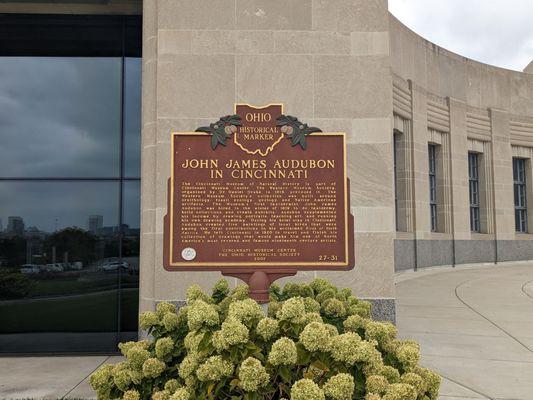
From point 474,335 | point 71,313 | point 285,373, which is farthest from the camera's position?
point 71,313

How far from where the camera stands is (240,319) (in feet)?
12.1

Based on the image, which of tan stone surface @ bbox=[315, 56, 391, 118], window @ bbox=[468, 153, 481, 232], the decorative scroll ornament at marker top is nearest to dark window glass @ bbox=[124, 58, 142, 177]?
tan stone surface @ bbox=[315, 56, 391, 118]

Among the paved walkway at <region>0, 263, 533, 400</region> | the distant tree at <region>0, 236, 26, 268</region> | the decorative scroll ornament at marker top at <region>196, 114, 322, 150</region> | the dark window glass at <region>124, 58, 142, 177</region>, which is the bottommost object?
the paved walkway at <region>0, 263, 533, 400</region>

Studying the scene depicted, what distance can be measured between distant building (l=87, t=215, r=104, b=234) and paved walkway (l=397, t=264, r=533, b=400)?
227 inches

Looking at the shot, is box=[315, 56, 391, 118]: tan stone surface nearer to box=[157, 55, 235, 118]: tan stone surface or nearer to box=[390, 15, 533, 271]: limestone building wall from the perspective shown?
box=[157, 55, 235, 118]: tan stone surface

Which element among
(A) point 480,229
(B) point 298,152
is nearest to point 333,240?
(B) point 298,152

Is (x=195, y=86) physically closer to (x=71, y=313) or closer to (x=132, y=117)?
(x=132, y=117)

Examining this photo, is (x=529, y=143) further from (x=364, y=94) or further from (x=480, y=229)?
(x=364, y=94)

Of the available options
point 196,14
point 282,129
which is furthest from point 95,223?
point 282,129

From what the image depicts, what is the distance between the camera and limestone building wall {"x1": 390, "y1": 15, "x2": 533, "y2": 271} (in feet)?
70.9

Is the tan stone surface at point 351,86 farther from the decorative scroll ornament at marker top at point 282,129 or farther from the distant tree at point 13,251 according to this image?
the distant tree at point 13,251

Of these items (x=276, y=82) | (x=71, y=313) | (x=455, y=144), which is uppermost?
(x=455, y=144)

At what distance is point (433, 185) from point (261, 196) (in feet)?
70.5

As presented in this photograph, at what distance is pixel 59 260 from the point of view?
8.34 metres
